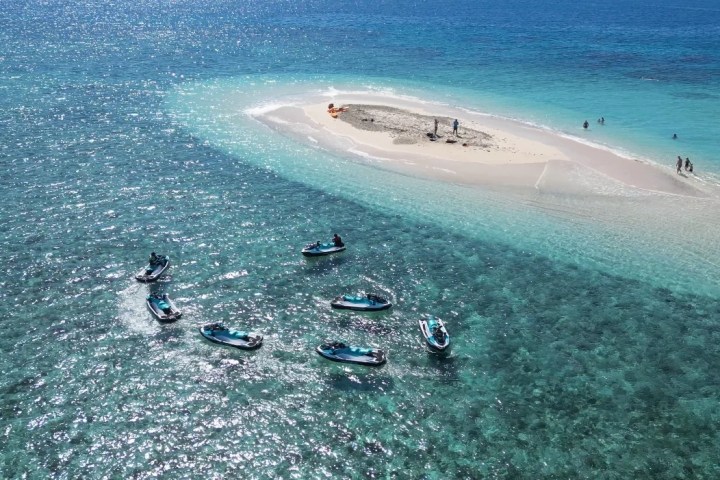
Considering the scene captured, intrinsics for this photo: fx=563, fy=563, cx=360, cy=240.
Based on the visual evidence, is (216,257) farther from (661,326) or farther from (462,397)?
(661,326)

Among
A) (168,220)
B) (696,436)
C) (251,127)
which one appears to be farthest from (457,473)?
(251,127)

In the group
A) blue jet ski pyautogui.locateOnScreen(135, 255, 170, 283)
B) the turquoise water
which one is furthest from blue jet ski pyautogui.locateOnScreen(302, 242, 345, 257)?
blue jet ski pyautogui.locateOnScreen(135, 255, 170, 283)

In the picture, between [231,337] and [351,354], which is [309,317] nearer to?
[351,354]

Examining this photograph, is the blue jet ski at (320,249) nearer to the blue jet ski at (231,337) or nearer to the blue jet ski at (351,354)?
the blue jet ski at (231,337)

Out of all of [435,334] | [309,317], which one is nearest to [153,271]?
[309,317]

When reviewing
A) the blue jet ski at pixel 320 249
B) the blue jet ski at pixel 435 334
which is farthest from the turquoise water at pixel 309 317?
the blue jet ski at pixel 435 334

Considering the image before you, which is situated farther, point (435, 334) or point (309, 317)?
point (309, 317)

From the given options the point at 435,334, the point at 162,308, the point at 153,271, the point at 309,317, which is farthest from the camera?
the point at 153,271
